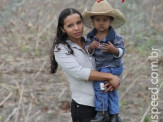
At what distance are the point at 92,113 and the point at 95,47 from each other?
1.52ft

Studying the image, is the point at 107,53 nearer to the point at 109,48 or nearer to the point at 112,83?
the point at 109,48

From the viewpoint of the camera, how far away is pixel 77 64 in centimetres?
263

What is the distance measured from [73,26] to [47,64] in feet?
10.8

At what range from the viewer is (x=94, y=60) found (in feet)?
8.88

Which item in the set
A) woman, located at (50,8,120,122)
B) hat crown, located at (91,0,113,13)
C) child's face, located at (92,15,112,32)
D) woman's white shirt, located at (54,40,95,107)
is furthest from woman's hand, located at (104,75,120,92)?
hat crown, located at (91,0,113,13)

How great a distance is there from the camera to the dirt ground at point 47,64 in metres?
→ 4.57

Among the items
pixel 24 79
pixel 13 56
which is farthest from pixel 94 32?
pixel 13 56

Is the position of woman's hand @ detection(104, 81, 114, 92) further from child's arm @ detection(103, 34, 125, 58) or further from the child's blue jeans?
child's arm @ detection(103, 34, 125, 58)

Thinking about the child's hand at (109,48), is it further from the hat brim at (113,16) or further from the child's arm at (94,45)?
the hat brim at (113,16)

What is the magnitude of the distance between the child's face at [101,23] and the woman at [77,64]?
0.32 feet

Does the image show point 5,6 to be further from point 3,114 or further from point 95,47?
point 95,47

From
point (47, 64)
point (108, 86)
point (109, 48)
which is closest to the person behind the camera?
point (109, 48)

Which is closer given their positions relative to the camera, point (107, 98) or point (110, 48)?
point (110, 48)

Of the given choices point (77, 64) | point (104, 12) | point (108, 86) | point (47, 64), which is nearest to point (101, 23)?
point (104, 12)
